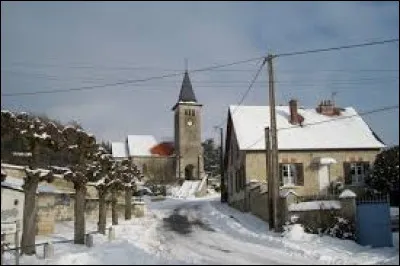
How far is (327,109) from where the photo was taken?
Answer: 4700 cm

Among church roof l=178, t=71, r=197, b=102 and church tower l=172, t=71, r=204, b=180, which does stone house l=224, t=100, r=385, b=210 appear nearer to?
church tower l=172, t=71, r=204, b=180

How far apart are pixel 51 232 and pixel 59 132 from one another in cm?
830

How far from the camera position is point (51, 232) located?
85.5 feet

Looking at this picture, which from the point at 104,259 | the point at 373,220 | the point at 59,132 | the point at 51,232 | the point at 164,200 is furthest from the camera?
the point at 164,200

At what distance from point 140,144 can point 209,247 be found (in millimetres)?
64584

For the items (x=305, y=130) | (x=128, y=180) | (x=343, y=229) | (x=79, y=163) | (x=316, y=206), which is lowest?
(x=343, y=229)

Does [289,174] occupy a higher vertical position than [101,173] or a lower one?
lower

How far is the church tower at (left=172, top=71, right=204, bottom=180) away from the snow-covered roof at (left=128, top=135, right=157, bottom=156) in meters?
4.17

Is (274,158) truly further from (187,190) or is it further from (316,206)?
(187,190)

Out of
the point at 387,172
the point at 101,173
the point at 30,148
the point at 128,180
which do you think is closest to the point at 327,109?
the point at 387,172

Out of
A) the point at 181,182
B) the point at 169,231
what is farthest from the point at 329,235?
the point at 181,182

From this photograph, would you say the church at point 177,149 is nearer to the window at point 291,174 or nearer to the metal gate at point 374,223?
the window at point 291,174

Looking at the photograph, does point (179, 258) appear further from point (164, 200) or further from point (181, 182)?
point (181, 182)

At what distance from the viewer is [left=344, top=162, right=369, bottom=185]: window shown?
40.9 m
